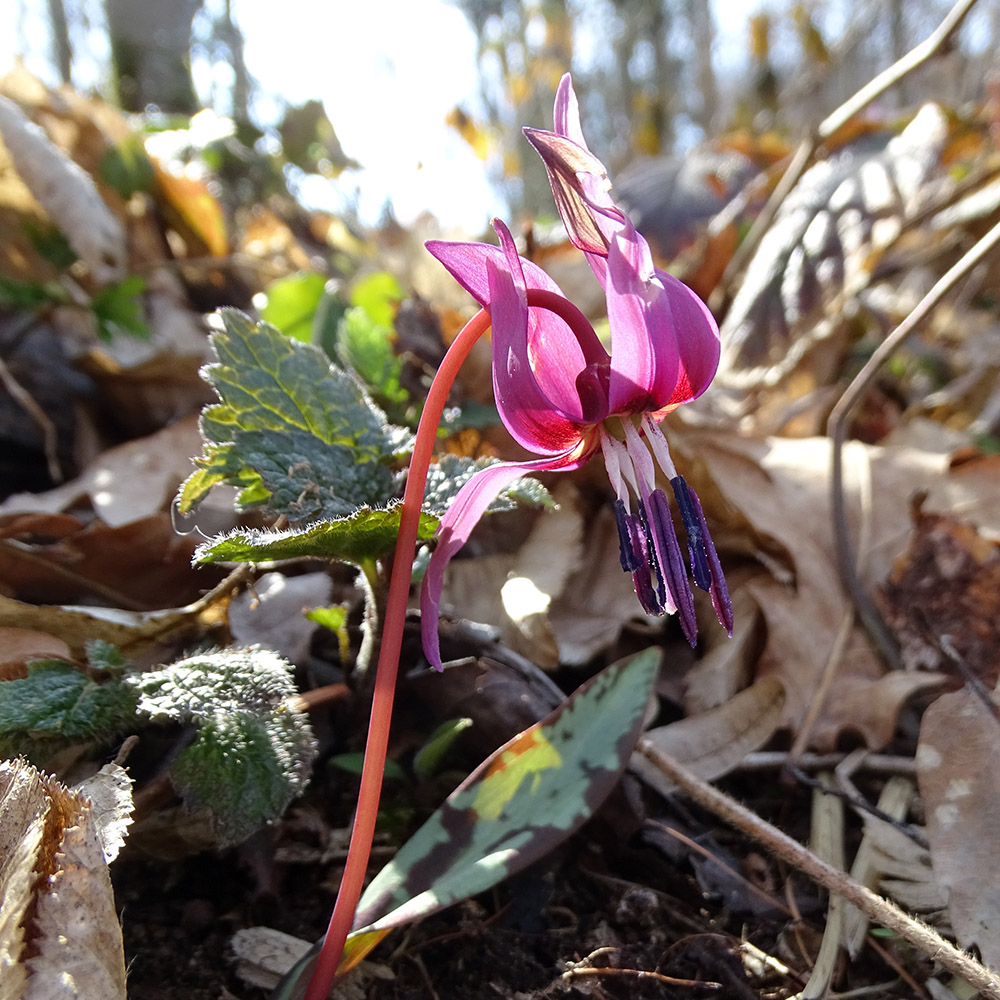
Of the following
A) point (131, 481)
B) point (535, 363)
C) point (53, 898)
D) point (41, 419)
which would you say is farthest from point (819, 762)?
point (41, 419)

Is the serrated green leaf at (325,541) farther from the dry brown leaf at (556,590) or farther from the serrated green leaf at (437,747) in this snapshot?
the dry brown leaf at (556,590)

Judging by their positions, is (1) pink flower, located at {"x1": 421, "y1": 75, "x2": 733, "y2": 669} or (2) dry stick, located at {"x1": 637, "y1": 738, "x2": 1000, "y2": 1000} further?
(2) dry stick, located at {"x1": 637, "y1": 738, "x2": 1000, "y2": 1000}

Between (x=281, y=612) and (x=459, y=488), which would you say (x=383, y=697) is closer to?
(x=459, y=488)

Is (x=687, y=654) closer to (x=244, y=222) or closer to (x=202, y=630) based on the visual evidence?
(x=202, y=630)

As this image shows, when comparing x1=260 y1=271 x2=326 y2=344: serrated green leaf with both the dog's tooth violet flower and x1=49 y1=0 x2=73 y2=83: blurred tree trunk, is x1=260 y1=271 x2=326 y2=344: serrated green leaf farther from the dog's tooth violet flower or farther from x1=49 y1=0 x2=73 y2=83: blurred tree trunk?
x1=49 y1=0 x2=73 y2=83: blurred tree trunk

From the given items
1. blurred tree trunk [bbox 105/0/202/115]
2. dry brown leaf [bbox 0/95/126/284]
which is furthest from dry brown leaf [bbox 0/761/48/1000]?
blurred tree trunk [bbox 105/0/202/115]

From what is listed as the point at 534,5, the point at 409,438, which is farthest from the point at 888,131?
the point at 534,5

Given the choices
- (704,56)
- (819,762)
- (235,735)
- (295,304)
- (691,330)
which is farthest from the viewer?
(704,56)

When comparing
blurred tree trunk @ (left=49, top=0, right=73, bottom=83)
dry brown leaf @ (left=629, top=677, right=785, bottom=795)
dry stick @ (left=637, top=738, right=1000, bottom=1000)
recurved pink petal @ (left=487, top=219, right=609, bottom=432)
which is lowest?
dry brown leaf @ (left=629, top=677, right=785, bottom=795)
